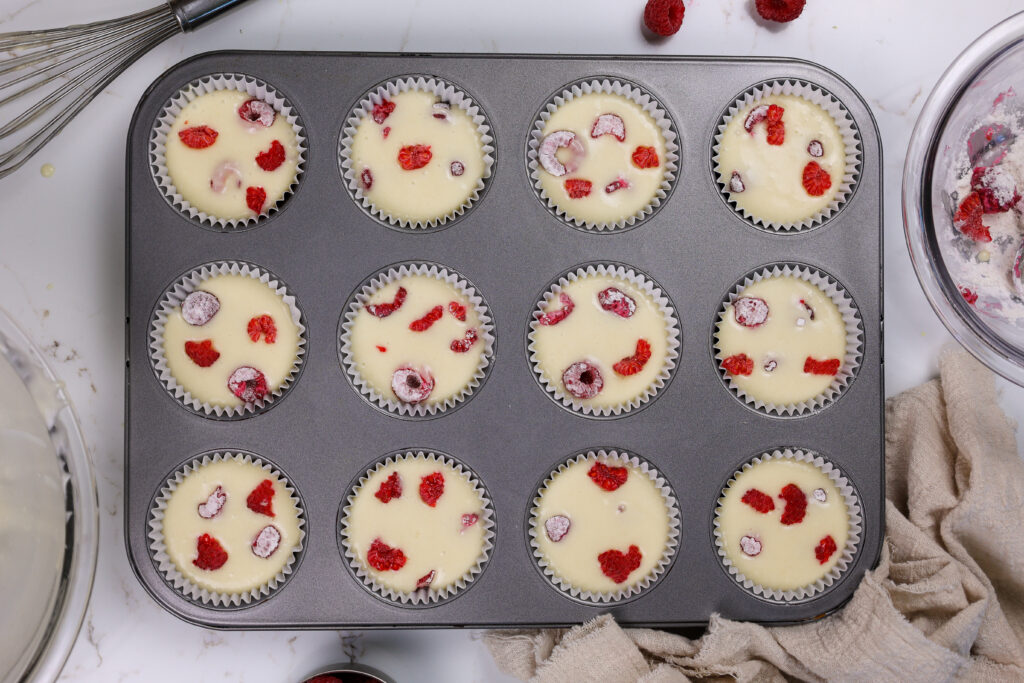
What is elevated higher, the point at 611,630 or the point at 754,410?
the point at 754,410

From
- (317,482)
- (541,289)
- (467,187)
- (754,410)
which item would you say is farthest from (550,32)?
(317,482)

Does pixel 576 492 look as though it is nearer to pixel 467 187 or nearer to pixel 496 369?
pixel 496 369

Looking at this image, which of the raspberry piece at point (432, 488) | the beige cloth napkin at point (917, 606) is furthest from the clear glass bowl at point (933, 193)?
the raspberry piece at point (432, 488)

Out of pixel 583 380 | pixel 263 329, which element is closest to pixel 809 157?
pixel 583 380

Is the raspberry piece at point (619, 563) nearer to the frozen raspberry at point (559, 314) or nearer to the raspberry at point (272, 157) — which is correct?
the frozen raspberry at point (559, 314)

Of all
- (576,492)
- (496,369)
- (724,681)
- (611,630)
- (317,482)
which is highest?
(496,369)

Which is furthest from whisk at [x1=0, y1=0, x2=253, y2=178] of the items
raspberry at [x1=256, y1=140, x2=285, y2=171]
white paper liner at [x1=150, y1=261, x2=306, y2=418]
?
white paper liner at [x1=150, y1=261, x2=306, y2=418]

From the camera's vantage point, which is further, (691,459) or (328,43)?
(328,43)
